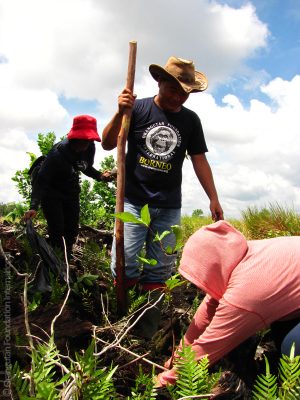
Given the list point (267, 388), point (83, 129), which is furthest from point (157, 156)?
point (267, 388)

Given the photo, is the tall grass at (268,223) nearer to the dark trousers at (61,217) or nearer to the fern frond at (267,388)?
the dark trousers at (61,217)

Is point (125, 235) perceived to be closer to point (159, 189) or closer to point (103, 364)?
point (159, 189)

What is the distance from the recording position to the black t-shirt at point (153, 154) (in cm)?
295

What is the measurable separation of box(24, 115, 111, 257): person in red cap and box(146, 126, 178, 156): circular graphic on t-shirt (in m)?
1.00

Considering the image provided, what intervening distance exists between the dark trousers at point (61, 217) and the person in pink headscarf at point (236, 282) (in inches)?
90.2

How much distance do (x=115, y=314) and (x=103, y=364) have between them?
1.90 feet

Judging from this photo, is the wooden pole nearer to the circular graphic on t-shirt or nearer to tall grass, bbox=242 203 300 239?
the circular graphic on t-shirt

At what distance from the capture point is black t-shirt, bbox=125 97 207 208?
295 cm

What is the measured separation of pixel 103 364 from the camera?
232 cm

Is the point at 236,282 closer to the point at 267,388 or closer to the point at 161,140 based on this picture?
the point at 267,388

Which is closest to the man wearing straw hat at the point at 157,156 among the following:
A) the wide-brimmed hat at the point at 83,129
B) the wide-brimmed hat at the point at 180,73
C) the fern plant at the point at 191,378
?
the wide-brimmed hat at the point at 180,73

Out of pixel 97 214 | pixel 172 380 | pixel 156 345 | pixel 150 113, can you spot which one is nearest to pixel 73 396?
pixel 172 380

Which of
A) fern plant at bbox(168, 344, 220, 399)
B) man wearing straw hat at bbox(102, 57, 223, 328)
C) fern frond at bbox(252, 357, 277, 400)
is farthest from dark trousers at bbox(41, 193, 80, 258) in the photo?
fern frond at bbox(252, 357, 277, 400)

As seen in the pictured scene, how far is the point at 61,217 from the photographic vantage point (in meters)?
4.01
